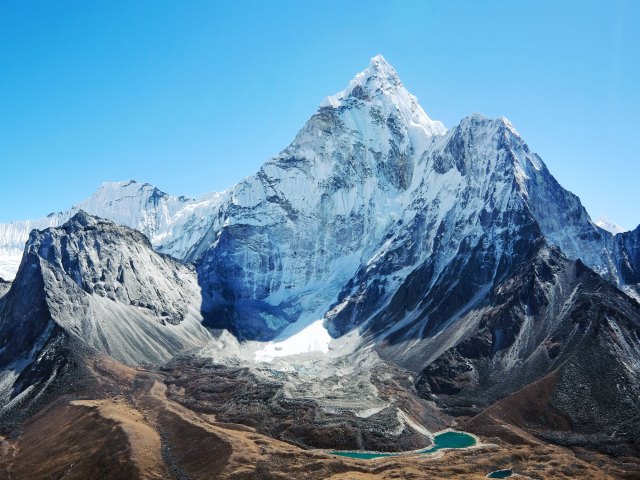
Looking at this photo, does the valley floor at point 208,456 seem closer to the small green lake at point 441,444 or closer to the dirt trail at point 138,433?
the dirt trail at point 138,433

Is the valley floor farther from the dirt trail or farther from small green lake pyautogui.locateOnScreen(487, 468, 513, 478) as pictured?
small green lake pyautogui.locateOnScreen(487, 468, 513, 478)

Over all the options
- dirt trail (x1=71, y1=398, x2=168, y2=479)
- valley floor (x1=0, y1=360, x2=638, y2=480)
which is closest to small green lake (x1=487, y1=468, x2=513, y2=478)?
valley floor (x1=0, y1=360, x2=638, y2=480)

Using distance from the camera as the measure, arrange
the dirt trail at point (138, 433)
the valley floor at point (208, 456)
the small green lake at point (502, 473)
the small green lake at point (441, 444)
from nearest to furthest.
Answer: the valley floor at point (208, 456) → the dirt trail at point (138, 433) → the small green lake at point (502, 473) → the small green lake at point (441, 444)

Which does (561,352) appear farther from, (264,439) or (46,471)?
(46,471)

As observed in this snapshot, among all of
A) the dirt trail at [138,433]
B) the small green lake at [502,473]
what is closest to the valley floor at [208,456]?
the dirt trail at [138,433]

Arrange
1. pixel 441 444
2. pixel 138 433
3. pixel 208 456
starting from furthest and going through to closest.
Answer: pixel 441 444
pixel 138 433
pixel 208 456

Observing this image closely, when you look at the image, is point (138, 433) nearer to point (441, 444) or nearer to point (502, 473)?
point (441, 444)

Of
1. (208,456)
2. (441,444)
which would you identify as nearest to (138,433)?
(208,456)

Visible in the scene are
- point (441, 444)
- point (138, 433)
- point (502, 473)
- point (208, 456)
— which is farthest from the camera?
point (441, 444)
